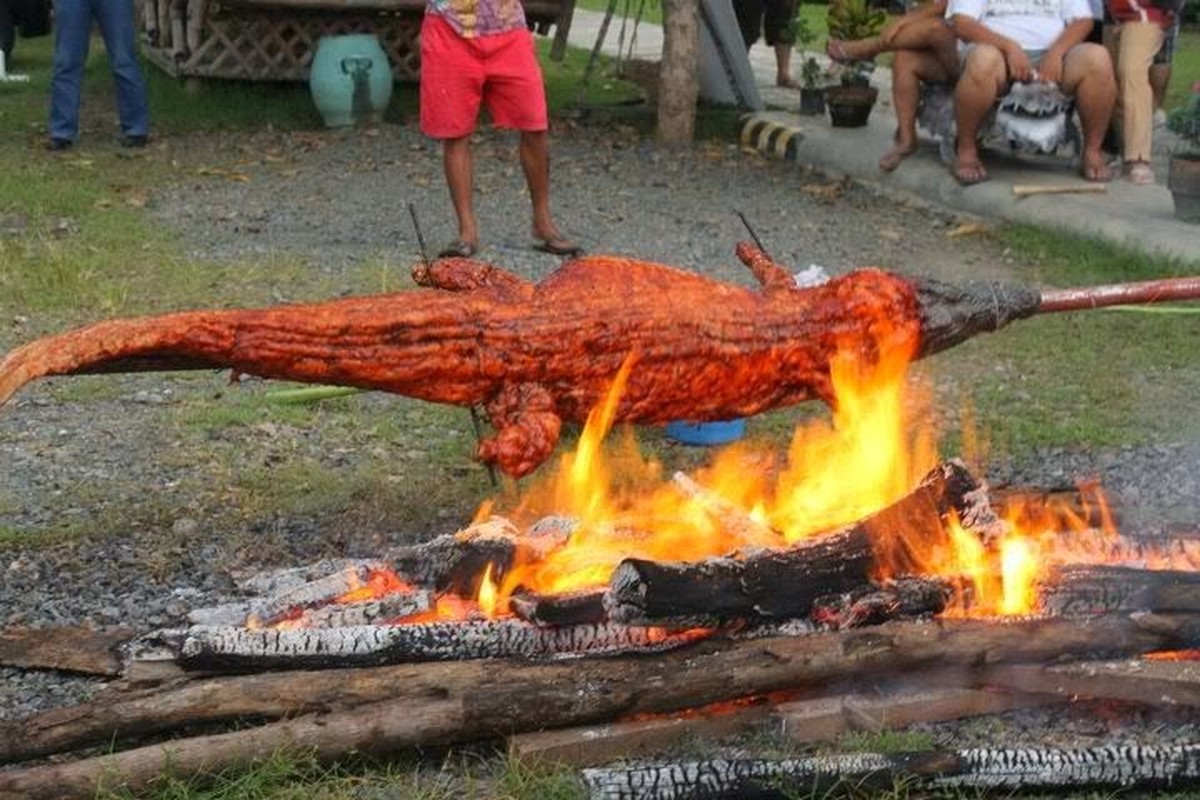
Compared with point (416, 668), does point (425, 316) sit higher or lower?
higher

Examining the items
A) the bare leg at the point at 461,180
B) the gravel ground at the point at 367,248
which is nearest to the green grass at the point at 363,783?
the gravel ground at the point at 367,248

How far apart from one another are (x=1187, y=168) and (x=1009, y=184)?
1338 mm

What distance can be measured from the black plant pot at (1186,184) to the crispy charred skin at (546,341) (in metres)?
5.83

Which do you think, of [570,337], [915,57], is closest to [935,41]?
[915,57]

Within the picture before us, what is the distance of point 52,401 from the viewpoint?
6.88 m

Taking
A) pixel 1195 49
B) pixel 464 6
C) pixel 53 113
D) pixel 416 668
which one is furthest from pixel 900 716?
pixel 1195 49

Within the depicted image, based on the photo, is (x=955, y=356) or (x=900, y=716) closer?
(x=900, y=716)

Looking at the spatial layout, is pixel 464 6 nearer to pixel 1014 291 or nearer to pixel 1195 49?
pixel 1014 291

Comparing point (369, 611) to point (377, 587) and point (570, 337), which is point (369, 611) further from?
point (570, 337)

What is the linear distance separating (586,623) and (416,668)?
16.2 inches

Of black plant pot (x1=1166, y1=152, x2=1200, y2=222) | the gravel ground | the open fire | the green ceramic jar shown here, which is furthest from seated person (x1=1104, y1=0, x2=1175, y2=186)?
the open fire

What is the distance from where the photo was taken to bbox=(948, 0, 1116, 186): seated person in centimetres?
1042

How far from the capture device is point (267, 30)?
47.1 feet

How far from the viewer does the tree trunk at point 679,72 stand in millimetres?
12977
